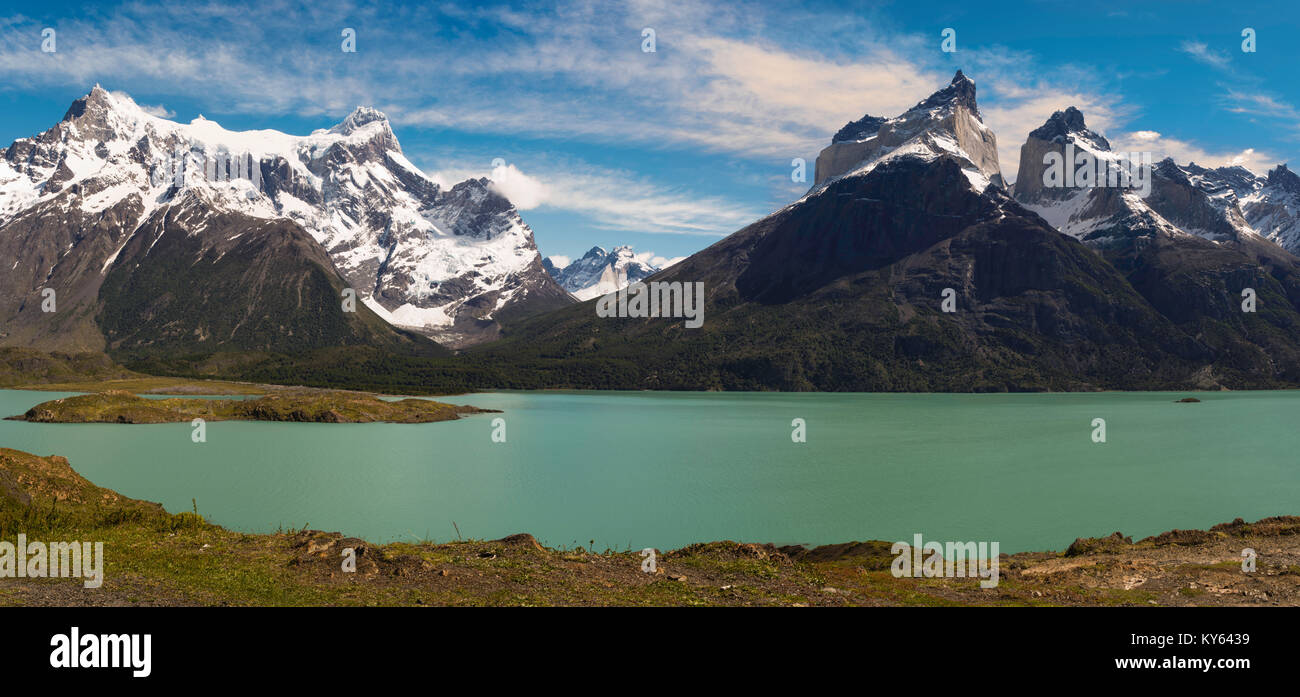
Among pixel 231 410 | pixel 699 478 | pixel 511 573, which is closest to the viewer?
pixel 511 573

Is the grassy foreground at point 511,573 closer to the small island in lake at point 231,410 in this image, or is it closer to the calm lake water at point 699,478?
the calm lake water at point 699,478

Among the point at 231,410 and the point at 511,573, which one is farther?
the point at 231,410

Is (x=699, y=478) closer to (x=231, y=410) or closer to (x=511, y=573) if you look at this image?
(x=511, y=573)

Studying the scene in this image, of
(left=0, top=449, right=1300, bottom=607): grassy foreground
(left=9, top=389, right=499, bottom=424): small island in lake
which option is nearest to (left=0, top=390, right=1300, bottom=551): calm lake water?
(left=9, top=389, right=499, bottom=424): small island in lake

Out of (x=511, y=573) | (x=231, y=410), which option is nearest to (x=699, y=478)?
(x=511, y=573)

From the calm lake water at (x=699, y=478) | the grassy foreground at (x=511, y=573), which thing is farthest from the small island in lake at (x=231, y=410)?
the grassy foreground at (x=511, y=573)
